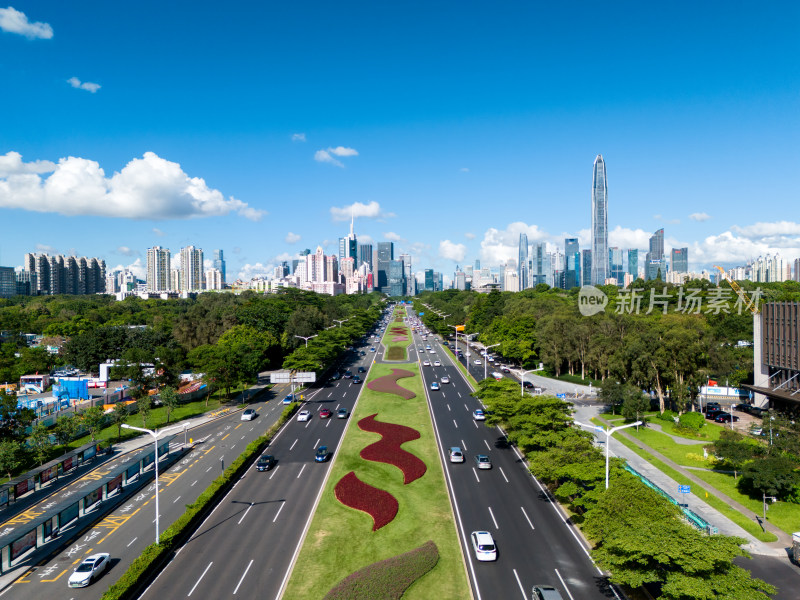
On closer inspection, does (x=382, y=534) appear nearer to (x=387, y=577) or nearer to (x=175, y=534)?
(x=387, y=577)

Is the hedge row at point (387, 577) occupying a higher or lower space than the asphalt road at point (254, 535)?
higher

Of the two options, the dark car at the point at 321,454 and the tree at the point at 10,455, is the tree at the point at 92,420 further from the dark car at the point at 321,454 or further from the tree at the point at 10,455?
the dark car at the point at 321,454

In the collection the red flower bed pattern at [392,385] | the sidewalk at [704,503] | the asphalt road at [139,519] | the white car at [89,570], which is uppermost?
the white car at [89,570]

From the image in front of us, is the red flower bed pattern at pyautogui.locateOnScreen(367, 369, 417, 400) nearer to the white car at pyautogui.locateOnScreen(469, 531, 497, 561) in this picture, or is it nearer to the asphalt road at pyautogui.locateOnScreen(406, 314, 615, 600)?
the asphalt road at pyautogui.locateOnScreen(406, 314, 615, 600)

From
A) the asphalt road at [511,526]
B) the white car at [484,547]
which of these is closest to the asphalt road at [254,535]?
the white car at [484,547]

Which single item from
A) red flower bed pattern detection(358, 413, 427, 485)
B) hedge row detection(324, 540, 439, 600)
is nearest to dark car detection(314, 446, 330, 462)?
red flower bed pattern detection(358, 413, 427, 485)

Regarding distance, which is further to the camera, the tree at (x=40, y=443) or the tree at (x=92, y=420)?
the tree at (x=92, y=420)

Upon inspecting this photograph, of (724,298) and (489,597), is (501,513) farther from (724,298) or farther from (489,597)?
(724,298)

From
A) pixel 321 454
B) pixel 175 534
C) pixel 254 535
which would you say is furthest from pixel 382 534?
pixel 321 454
